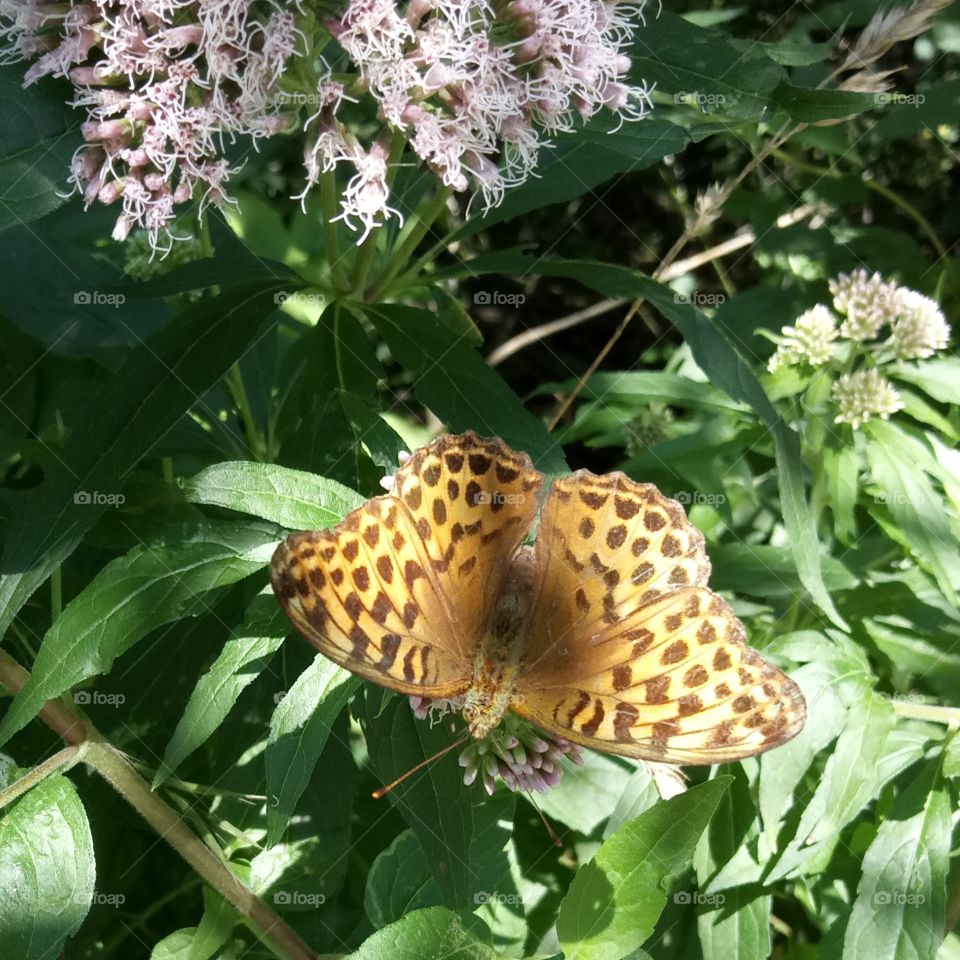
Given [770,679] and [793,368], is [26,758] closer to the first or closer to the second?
[770,679]

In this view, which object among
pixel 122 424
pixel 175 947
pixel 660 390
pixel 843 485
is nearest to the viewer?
pixel 175 947

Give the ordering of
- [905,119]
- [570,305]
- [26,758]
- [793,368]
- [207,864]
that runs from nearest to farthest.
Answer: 1. [207,864]
2. [26,758]
3. [793,368]
4. [905,119]
5. [570,305]

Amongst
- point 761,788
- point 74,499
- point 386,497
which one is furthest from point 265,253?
point 761,788

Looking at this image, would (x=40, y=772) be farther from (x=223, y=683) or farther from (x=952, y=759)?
(x=952, y=759)

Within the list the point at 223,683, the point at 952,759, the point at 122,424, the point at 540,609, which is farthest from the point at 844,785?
the point at 122,424

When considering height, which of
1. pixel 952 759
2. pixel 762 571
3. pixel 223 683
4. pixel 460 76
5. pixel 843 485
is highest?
pixel 460 76

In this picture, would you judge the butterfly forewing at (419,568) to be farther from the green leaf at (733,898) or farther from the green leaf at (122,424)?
the green leaf at (733,898)

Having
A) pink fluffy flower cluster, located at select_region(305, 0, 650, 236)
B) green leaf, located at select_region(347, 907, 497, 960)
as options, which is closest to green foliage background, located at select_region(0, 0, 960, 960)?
green leaf, located at select_region(347, 907, 497, 960)

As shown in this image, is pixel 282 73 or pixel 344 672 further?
pixel 282 73
